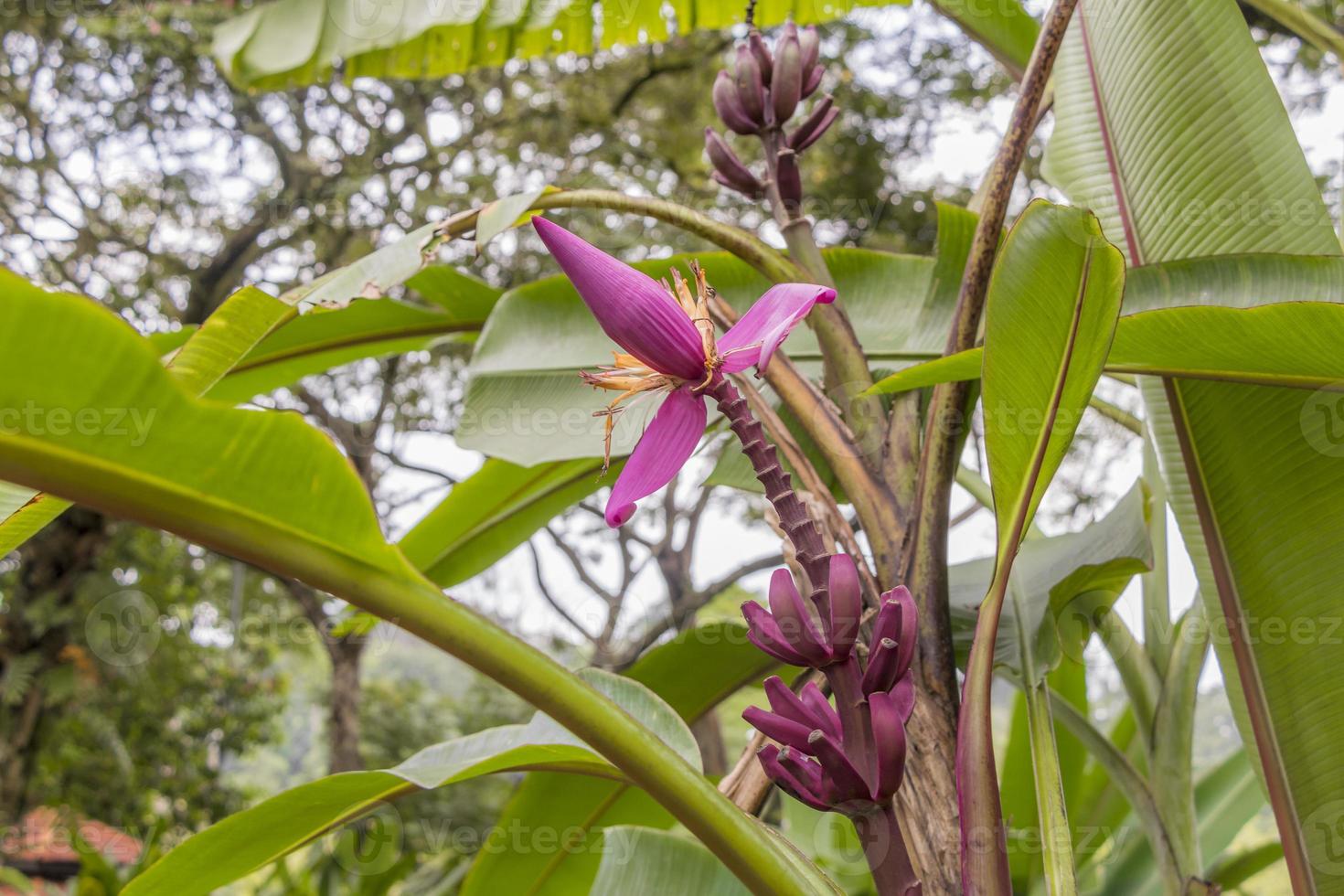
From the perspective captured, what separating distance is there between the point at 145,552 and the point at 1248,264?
14.9 ft

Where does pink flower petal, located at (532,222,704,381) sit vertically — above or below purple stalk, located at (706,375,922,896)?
above

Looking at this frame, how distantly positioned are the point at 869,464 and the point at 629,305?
260 mm

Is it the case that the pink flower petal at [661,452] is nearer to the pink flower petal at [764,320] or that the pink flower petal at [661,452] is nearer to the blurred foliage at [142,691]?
the pink flower petal at [764,320]

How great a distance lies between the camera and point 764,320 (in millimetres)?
375

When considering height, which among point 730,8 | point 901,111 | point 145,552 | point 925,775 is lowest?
point 925,775

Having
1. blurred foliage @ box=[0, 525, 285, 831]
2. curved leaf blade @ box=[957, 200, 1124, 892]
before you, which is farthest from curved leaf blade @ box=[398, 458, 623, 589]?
blurred foliage @ box=[0, 525, 285, 831]

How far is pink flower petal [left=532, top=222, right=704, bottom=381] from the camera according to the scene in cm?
36

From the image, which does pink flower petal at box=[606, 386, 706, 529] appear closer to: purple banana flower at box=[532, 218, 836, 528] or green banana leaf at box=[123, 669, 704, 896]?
purple banana flower at box=[532, 218, 836, 528]

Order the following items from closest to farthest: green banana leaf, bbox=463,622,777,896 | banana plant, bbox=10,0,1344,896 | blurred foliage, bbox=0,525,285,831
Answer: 1. banana plant, bbox=10,0,1344,896
2. green banana leaf, bbox=463,622,777,896
3. blurred foliage, bbox=0,525,285,831

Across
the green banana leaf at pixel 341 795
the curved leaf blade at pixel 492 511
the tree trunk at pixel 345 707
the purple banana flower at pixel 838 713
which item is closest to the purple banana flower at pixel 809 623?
the purple banana flower at pixel 838 713

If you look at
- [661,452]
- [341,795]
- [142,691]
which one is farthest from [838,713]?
[142,691]

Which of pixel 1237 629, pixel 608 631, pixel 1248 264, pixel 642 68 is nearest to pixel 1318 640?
pixel 1237 629

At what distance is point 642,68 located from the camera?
430 centimetres

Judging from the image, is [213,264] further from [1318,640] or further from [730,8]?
[1318,640]
